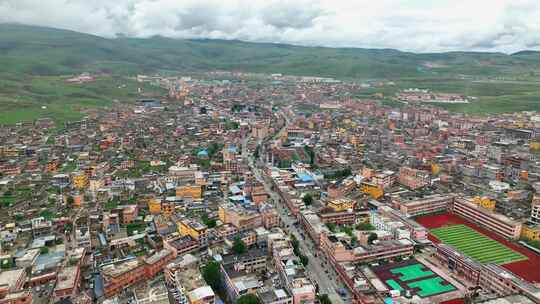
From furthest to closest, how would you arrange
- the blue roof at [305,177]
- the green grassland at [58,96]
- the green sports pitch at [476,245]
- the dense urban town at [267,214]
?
1. the green grassland at [58,96]
2. the blue roof at [305,177]
3. the green sports pitch at [476,245]
4. the dense urban town at [267,214]

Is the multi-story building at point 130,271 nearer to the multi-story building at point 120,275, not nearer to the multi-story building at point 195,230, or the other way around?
the multi-story building at point 120,275

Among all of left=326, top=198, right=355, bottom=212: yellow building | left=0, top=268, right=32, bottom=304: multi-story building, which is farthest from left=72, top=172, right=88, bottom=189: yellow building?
left=326, top=198, right=355, bottom=212: yellow building

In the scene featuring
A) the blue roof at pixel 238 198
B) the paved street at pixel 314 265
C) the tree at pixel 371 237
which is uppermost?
the blue roof at pixel 238 198

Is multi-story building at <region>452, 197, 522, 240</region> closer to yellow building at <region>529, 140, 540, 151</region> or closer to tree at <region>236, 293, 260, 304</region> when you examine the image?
tree at <region>236, 293, 260, 304</region>

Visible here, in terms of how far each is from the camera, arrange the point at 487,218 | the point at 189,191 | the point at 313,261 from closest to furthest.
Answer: the point at 313,261, the point at 487,218, the point at 189,191

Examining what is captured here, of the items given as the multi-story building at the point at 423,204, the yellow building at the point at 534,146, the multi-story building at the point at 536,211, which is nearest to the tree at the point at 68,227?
the multi-story building at the point at 423,204

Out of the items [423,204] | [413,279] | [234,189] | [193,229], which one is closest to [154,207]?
[193,229]

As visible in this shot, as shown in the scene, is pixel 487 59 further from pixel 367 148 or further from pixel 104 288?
pixel 104 288

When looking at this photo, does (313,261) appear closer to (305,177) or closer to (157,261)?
(157,261)
